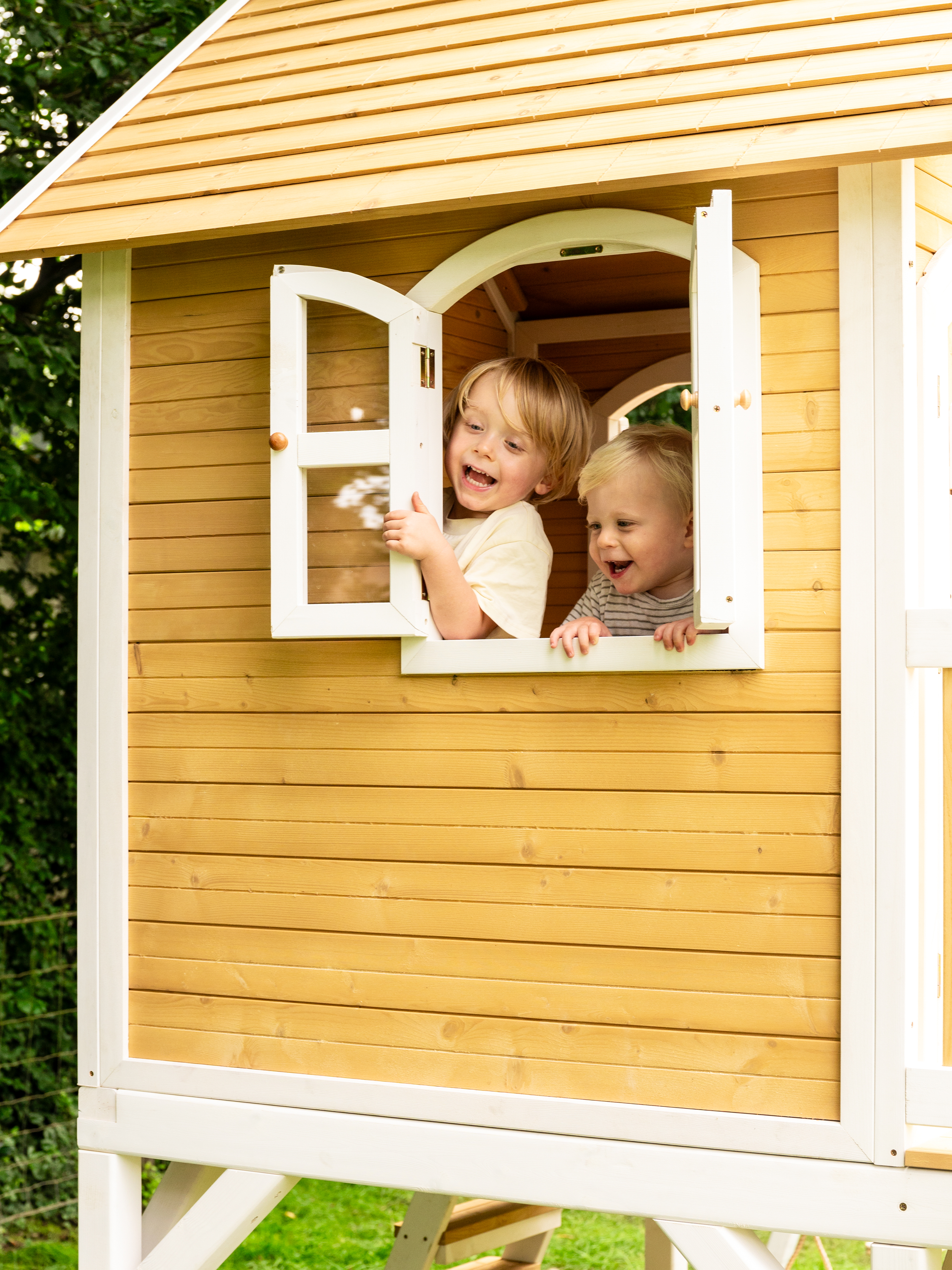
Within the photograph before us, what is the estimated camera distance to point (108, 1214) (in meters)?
3.35

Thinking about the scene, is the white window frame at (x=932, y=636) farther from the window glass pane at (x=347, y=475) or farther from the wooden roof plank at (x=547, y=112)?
the window glass pane at (x=347, y=475)

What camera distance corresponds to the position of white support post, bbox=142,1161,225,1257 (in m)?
3.49

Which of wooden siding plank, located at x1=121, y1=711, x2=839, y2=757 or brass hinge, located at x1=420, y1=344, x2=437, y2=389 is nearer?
wooden siding plank, located at x1=121, y1=711, x2=839, y2=757

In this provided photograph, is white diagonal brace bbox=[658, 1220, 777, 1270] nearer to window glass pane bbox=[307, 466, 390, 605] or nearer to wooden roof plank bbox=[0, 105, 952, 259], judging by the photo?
window glass pane bbox=[307, 466, 390, 605]

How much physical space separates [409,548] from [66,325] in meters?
4.22

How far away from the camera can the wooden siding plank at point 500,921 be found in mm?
2732

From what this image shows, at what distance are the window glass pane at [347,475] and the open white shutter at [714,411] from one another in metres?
0.78

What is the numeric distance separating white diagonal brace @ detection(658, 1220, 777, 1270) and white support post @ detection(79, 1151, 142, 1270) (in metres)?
1.39

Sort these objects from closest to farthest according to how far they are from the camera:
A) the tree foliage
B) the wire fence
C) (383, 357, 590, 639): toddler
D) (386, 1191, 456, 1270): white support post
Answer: (383, 357, 590, 639): toddler → (386, 1191, 456, 1270): white support post → the tree foliage → the wire fence

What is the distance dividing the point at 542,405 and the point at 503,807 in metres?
1.06

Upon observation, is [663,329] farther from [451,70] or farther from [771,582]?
[771,582]

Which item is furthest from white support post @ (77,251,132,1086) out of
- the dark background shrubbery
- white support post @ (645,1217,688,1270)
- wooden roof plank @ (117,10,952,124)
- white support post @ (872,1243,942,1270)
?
the dark background shrubbery

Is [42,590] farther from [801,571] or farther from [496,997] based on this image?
[801,571]

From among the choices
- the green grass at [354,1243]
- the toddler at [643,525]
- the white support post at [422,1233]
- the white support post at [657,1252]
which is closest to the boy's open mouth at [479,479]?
the toddler at [643,525]
